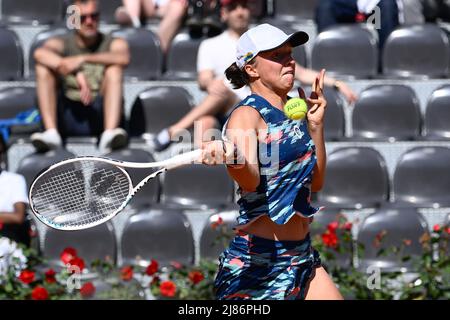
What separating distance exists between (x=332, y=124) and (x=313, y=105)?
3.28m

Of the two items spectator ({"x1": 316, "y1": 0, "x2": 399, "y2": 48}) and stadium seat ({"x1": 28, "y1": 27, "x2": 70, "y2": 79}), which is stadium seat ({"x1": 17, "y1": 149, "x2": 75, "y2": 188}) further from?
spectator ({"x1": 316, "y1": 0, "x2": 399, "y2": 48})

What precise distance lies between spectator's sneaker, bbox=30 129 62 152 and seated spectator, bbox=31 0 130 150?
16 millimetres

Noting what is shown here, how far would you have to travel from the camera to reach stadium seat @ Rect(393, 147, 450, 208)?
24.0 ft

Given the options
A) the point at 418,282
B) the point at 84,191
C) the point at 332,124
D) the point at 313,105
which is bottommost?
the point at 418,282

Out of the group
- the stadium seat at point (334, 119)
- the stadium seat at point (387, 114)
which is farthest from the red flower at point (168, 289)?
the stadium seat at point (387, 114)

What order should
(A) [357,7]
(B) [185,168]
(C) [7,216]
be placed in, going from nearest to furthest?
(C) [7,216] < (B) [185,168] < (A) [357,7]

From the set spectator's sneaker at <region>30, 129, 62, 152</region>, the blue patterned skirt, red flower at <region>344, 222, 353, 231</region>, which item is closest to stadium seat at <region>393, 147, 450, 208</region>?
red flower at <region>344, 222, 353, 231</region>

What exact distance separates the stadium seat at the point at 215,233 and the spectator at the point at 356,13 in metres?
2.05

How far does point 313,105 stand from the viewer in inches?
176

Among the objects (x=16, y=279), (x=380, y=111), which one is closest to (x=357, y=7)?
(x=380, y=111)

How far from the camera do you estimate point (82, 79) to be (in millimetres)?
7633

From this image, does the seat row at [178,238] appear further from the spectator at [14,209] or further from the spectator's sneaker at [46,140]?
the spectator's sneaker at [46,140]

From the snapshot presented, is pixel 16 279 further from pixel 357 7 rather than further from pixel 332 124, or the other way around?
pixel 357 7

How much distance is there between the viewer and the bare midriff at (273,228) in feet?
14.5
